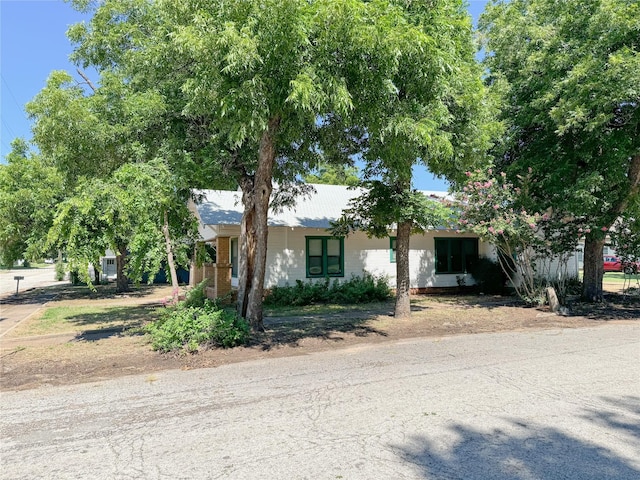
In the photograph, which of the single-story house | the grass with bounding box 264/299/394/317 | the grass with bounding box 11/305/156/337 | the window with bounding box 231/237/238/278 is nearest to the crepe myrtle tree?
the single-story house

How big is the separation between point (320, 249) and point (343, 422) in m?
13.4

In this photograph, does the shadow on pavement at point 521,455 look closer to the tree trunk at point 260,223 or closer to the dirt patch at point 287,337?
the dirt patch at point 287,337

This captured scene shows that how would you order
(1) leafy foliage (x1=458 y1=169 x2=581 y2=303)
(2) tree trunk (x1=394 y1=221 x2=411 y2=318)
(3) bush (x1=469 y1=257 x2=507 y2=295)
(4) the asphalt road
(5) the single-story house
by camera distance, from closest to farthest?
(4) the asphalt road → (2) tree trunk (x1=394 y1=221 x2=411 y2=318) → (1) leafy foliage (x1=458 y1=169 x2=581 y2=303) → (5) the single-story house → (3) bush (x1=469 y1=257 x2=507 y2=295)

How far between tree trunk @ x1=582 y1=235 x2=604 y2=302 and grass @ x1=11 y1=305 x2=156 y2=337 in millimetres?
15037

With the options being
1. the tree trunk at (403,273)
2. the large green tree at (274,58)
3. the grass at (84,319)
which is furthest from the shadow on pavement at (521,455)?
the grass at (84,319)

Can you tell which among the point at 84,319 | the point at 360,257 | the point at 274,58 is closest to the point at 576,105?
the point at 274,58

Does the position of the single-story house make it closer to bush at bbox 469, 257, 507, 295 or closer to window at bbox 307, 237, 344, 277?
window at bbox 307, 237, 344, 277

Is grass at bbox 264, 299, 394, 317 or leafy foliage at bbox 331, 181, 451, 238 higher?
leafy foliage at bbox 331, 181, 451, 238

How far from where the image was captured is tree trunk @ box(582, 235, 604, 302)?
16188mm

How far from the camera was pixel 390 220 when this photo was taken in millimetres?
12273

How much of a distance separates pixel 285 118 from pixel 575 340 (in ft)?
25.0

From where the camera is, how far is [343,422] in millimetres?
4898

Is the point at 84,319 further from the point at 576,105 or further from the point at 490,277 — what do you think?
the point at 490,277

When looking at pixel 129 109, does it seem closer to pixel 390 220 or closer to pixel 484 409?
pixel 390 220
